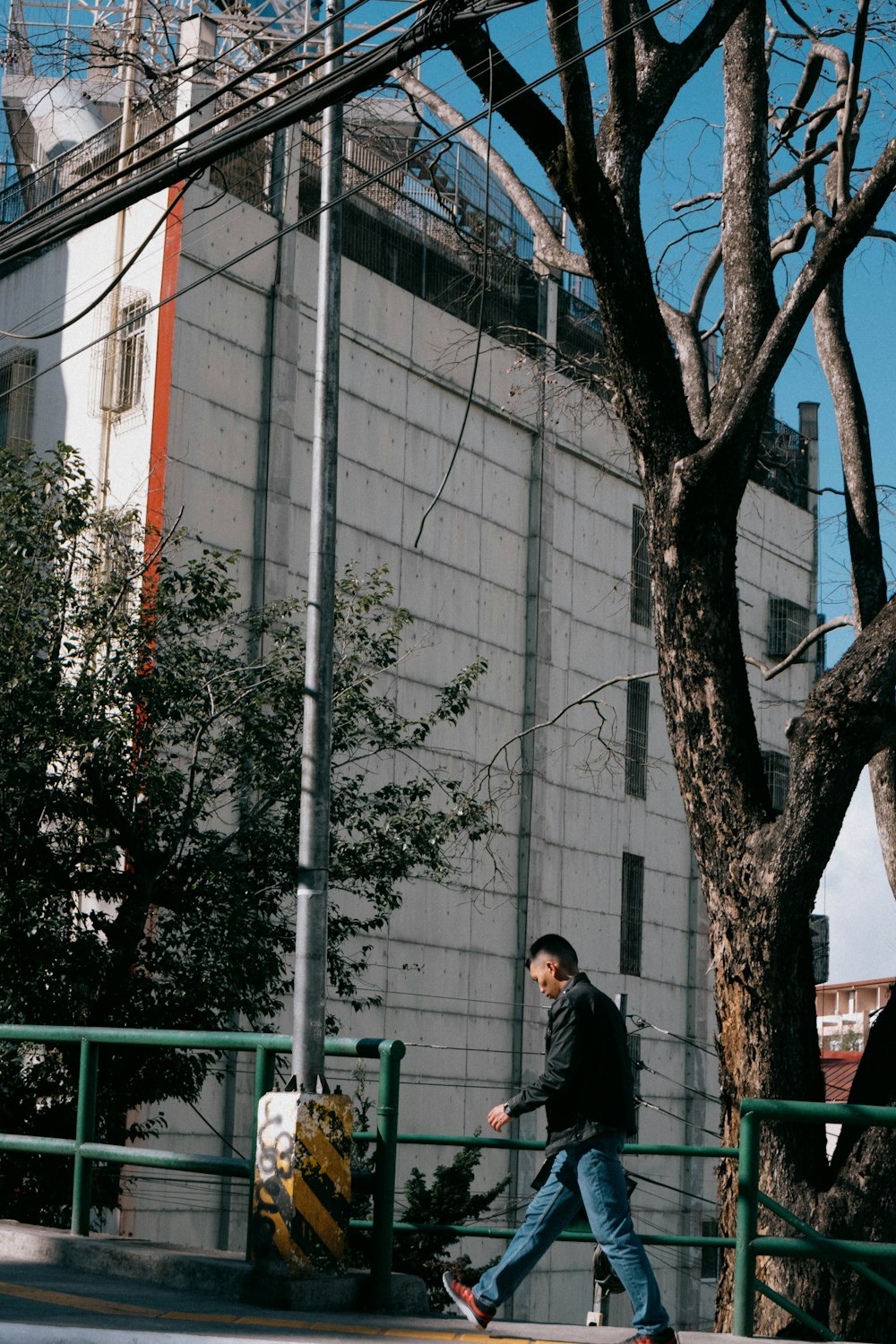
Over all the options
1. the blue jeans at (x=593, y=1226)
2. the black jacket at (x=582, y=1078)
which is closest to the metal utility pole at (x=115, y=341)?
the black jacket at (x=582, y=1078)

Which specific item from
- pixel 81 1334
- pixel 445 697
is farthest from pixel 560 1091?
pixel 445 697

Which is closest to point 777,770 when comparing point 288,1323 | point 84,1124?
point 84,1124

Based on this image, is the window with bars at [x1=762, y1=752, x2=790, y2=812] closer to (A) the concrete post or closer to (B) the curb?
(B) the curb

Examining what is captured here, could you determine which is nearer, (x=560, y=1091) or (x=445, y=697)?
(x=560, y=1091)

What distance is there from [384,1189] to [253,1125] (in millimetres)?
918

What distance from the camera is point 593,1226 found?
22.7 feet

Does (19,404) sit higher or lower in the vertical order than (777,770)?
higher

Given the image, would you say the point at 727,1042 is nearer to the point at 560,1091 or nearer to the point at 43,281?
the point at 560,1091

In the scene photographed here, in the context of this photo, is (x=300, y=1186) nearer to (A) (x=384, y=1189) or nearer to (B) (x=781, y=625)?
(A) (x=384, y=1189)

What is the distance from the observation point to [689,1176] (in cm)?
3027

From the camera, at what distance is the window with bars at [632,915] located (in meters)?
29.4

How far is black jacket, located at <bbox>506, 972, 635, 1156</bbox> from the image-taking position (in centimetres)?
696

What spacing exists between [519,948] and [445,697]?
9779mm

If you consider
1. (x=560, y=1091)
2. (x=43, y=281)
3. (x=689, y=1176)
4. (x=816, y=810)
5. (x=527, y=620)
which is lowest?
(x=689, y=1176)
